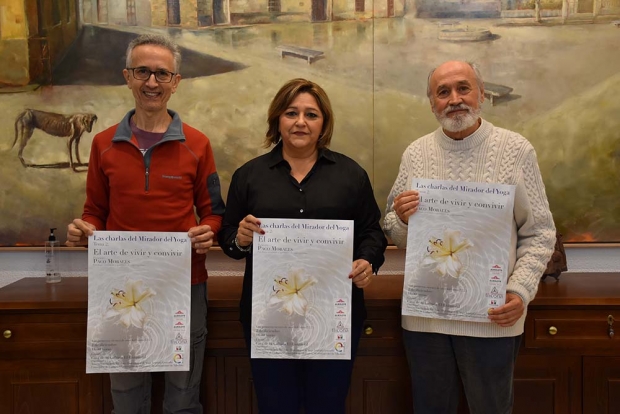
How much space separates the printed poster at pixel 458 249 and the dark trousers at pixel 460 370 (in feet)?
0.32

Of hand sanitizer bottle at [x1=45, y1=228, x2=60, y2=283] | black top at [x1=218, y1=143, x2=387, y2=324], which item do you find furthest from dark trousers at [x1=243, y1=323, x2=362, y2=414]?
hand sanitizer bottle at [x1=45, y1=228, x2=60, y2=283]

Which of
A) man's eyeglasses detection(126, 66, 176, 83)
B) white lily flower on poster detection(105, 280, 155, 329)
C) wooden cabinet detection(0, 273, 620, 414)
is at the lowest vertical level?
wooden cabinet detection(0, 273, 620, 414)

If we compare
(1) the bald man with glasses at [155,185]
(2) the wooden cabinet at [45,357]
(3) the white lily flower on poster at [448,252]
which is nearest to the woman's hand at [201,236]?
(1) the bald man with glasses at [155,185]

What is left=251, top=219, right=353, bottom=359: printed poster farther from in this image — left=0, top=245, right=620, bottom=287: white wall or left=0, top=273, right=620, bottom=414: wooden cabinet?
left=0, top=245, right=620, bottom=287: white wall

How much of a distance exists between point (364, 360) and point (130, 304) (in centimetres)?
91

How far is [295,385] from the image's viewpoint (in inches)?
67.4

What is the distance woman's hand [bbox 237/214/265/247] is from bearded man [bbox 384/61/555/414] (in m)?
0.45

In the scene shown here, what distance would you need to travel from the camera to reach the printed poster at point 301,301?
1664mm

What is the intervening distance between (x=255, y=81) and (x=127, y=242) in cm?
101

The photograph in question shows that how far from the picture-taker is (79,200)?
241 centimetres

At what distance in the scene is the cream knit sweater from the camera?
1624mm

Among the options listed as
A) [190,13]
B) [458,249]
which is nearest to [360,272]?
[458,249]

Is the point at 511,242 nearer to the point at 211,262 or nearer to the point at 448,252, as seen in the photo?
the point at 448,252

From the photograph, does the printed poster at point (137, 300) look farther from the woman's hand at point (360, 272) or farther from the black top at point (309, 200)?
the woman's hand at point (360, 272)
